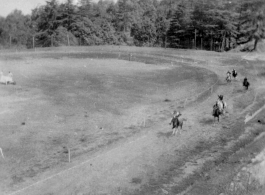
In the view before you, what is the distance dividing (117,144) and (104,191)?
590cm

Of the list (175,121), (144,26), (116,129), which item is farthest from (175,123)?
(144,26)

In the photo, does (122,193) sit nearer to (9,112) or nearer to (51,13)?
(9,112)

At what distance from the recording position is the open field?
639 inches

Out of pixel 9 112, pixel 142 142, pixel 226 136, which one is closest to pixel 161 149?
pixel 142 142

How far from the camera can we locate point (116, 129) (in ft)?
77.8

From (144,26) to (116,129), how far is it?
2974 inches

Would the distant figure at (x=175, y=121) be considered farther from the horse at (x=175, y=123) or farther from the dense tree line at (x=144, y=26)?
the dense tree line at (x=144, y=26)

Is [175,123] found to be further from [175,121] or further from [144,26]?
[144,26]

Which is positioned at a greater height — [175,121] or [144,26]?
[144,26]

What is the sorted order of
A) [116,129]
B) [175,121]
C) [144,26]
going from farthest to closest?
[144,26], [116,129], [175,121]

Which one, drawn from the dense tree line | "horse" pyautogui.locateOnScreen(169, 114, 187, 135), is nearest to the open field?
"horse" pyautogui.locateOnScreen(169, 114, 187, 135)

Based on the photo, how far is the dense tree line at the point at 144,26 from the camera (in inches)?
2864

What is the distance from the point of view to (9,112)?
27344 mm

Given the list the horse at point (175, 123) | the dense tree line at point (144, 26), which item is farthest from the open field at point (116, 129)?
the dense tree line at point (144, 26)
